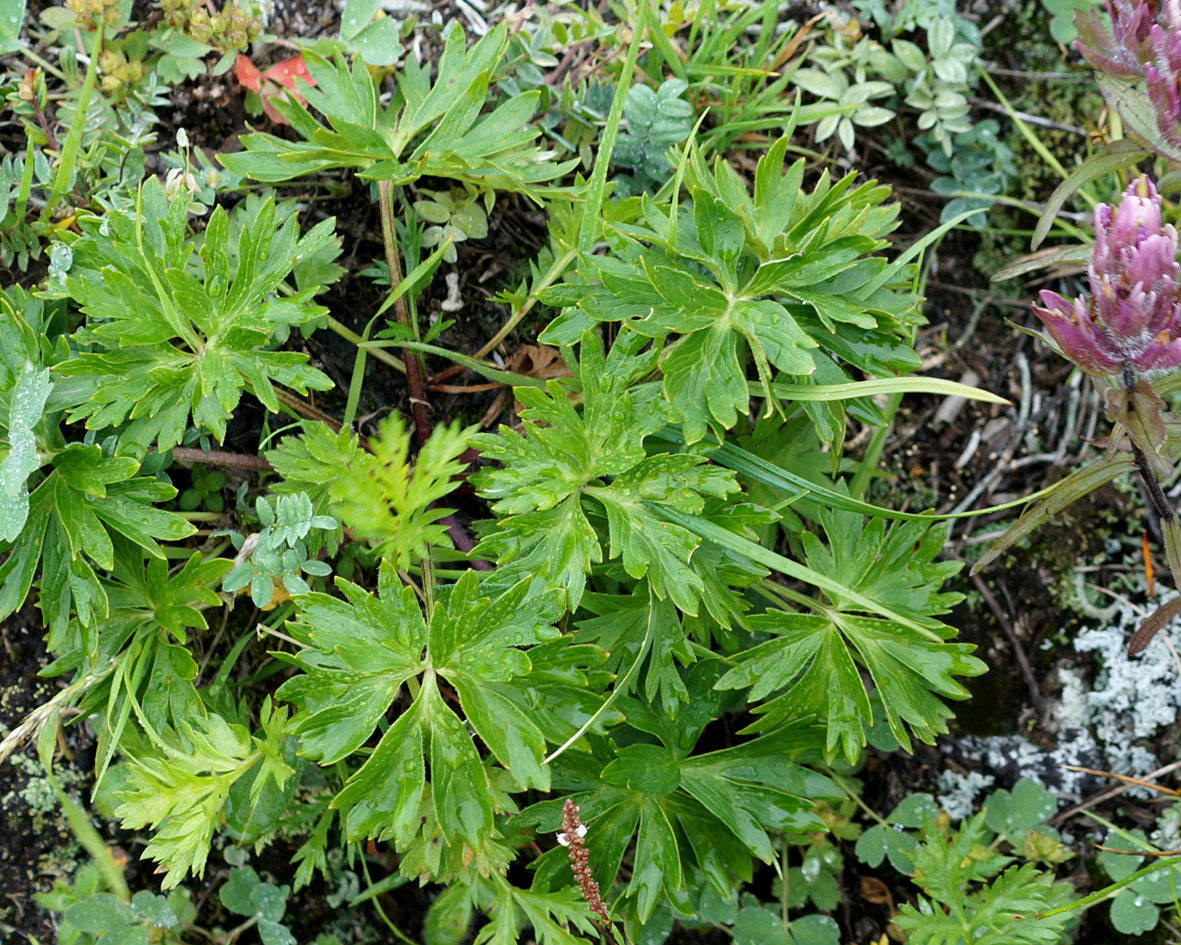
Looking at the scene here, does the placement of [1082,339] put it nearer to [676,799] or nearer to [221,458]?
[676,799]

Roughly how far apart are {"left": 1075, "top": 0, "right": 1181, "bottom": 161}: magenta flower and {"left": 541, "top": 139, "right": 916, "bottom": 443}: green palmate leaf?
60cm

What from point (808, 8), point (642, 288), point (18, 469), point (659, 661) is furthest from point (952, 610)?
point (18, 469)

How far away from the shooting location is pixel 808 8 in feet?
8.74

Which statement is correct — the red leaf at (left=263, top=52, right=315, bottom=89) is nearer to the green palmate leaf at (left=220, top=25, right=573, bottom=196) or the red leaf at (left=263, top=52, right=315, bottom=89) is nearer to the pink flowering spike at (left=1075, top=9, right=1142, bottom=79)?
the green palmate leaf at (left=220, top=25, right=573, bottom=196)

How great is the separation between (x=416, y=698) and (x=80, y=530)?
0.80 metres

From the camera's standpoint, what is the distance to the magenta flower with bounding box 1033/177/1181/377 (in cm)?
161

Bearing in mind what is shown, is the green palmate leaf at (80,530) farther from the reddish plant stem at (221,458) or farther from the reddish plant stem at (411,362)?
the reddish plant stem at (411,362)

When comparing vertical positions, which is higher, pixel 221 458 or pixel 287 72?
pixel 287 72

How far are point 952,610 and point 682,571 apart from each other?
1212mm

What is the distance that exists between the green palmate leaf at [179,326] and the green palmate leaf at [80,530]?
0.09 metres

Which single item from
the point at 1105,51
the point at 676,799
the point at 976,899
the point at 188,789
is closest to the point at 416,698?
the point at 188,789

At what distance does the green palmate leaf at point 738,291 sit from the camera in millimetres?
1766

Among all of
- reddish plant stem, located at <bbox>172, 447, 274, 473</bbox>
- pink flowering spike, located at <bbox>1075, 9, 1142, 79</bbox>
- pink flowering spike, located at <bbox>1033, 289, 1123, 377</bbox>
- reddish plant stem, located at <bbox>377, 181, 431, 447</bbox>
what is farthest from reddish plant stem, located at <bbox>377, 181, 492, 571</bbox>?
pink flowering spike, located at <bbox>1075, 9, 1142, 79</bbox>

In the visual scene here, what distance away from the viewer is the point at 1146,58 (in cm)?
192
